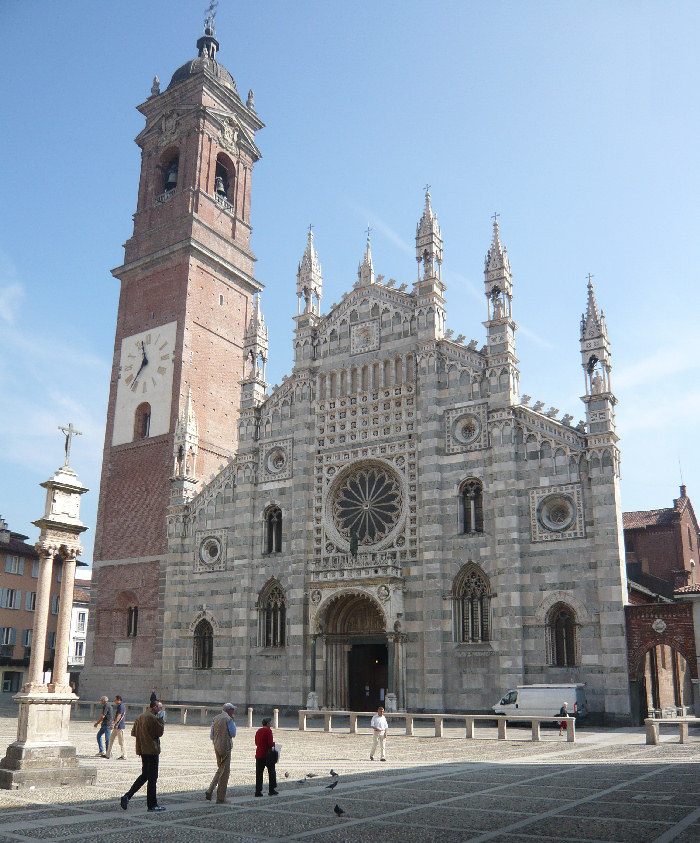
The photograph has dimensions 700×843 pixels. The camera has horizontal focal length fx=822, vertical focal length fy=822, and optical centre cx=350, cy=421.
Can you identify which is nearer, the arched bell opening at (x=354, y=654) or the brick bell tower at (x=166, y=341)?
the arched bell opening at (x=354, y=654)

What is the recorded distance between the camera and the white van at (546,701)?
29.5 m

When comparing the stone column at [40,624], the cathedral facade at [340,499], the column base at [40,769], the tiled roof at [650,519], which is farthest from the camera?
the tiled roof at [650,519]

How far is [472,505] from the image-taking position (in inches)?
1382

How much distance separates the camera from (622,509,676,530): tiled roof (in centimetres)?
5200

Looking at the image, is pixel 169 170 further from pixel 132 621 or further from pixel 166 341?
pixel 132 621

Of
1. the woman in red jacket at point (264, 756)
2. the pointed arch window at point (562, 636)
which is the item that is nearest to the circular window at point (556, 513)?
the pointed arch window at point (562, 636)

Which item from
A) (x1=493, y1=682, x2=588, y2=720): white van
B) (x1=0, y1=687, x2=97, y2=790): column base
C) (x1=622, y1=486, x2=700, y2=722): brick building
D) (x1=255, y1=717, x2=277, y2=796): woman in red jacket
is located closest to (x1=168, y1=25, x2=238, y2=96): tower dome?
(x1=622, y1=486, x2=700, y2=722): brick building

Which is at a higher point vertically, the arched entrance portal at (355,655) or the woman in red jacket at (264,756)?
the arched entrance portal at (355,655)

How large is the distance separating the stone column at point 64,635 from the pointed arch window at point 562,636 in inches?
759

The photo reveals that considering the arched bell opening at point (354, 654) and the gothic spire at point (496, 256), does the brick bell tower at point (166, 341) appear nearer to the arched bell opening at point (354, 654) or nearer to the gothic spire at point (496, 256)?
the arched bell opening at point (354, 654)

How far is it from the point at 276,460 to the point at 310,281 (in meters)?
9.44

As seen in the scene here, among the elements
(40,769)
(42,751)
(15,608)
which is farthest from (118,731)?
(15,608)

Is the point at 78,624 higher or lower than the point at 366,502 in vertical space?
lower

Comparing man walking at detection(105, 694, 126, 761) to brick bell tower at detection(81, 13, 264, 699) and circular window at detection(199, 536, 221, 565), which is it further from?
brick bell tower at detection(81, 13, 264, 699)
